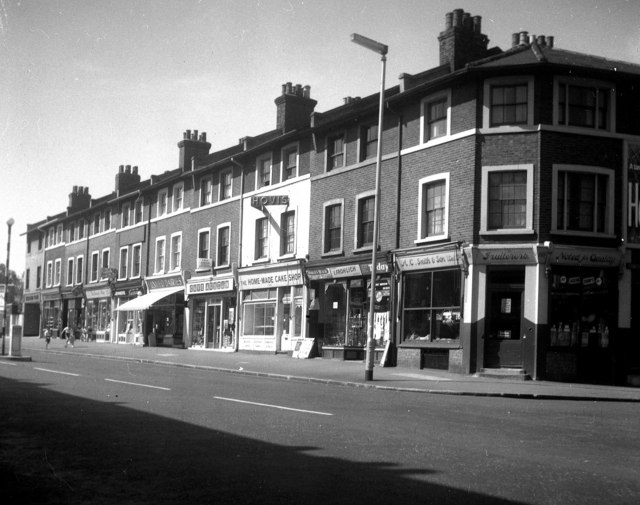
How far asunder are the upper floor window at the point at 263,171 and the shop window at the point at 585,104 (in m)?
15.1

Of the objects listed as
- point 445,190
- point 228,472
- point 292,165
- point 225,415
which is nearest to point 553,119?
point 445,190

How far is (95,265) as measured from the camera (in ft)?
176

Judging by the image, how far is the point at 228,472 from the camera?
713 centimetres

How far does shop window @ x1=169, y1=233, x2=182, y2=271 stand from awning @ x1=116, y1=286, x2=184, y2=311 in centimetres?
130

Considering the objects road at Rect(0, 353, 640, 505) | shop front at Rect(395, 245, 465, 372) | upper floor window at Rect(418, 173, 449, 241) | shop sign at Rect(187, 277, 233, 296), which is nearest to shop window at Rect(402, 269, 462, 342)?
shop front at Rect(395, 245, 465, 372)

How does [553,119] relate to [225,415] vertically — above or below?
above

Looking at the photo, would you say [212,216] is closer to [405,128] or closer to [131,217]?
[131,217]

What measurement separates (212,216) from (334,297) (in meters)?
11.4

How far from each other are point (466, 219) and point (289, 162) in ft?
38.5

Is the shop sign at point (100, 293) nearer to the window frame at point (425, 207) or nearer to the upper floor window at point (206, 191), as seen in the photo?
the upper floor window at point (206, 191)

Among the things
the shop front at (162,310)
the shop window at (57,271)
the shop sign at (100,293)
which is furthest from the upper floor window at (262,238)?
the shop window at (57,271)

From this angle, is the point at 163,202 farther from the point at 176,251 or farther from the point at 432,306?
the point at 432,306

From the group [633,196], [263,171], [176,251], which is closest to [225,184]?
[263,171]

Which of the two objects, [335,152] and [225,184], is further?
[225,184]
